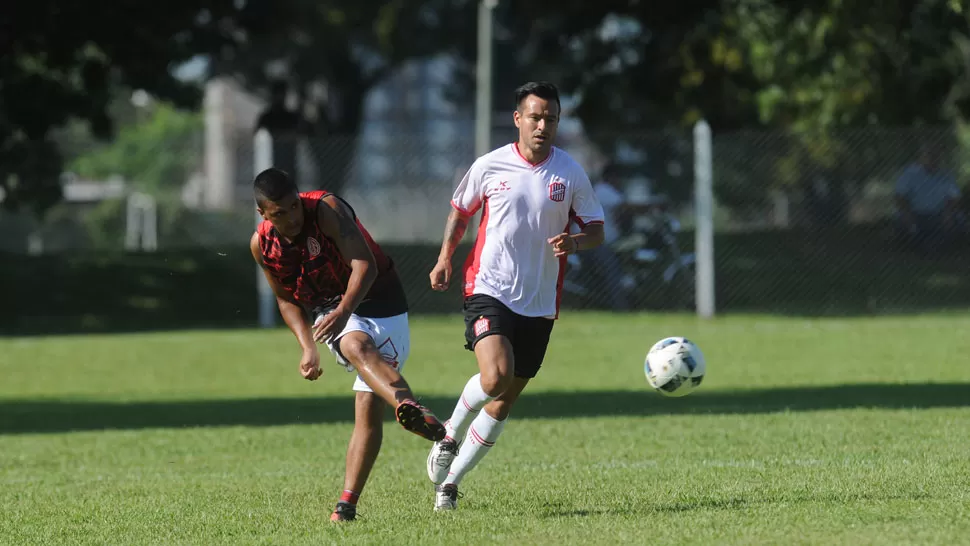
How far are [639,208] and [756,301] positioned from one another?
2203 millimetres

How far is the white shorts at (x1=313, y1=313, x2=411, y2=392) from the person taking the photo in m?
7.16

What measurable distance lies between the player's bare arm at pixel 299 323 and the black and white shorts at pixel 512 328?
2.64ft

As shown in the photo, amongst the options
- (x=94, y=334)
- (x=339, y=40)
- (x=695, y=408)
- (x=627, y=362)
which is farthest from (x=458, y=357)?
(x=339, y=40)

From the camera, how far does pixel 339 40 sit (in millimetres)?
37594

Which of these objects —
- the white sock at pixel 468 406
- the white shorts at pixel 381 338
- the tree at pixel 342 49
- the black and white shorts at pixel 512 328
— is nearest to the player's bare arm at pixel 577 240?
the black and white shorts at pixel 512 328

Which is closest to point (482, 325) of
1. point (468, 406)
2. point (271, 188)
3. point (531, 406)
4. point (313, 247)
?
point (468, 406)

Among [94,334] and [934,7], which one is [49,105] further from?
[934,7]

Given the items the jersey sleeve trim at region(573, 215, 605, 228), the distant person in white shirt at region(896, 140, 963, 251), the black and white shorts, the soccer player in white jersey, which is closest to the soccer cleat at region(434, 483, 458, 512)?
the soccer player in white jersey

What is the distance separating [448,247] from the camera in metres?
7.65

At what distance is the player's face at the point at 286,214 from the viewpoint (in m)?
6.89

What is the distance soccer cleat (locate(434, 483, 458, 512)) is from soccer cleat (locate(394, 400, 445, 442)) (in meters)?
0.97

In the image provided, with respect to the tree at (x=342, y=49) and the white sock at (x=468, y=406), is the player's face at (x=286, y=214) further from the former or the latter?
the tree at (x=342, y=49)

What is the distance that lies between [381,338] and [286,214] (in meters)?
0.77

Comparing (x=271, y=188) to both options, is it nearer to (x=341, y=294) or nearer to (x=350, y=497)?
(x=341, y=294)
